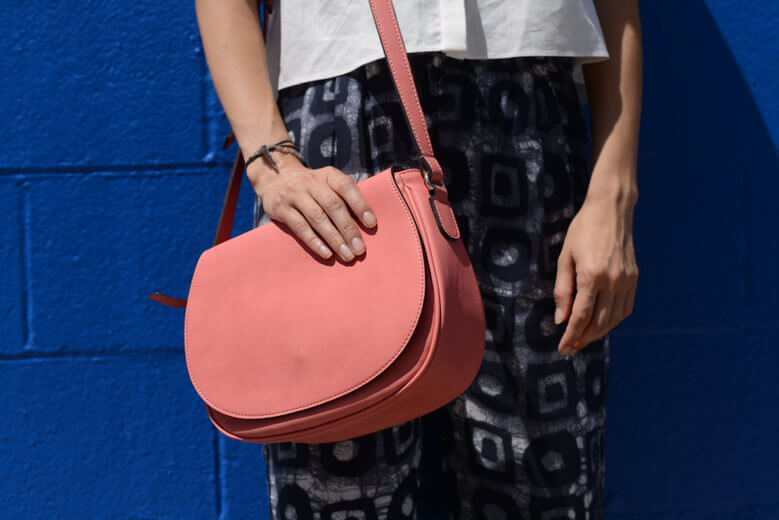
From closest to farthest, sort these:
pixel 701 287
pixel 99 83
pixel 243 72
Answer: pixel 243 72
pixel 99 83
pixel 701 287

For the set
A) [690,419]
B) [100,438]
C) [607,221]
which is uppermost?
[607,221]

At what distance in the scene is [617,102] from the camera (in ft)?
3.44

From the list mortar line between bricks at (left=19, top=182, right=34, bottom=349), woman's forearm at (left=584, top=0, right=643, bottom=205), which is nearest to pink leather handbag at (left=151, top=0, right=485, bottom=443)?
woman's forearm at (left=584, top=0, right=643, bottom=205)

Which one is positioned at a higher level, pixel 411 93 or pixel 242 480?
pixel 411 93

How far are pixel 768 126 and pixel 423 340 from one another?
1.10 metres

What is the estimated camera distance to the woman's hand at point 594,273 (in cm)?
94

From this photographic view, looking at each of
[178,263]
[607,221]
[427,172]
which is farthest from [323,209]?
[178,263]

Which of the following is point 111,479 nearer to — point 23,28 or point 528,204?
point 23,28

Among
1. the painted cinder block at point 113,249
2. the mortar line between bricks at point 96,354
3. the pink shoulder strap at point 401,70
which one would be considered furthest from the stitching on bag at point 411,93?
the mortar line between bricks at point 96,354

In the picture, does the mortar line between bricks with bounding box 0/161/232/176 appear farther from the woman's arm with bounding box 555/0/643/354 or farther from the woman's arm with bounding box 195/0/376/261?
the woman's arm with bounding box 555/0/643/354

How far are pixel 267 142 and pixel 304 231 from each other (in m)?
0.14

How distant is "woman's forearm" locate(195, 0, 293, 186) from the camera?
3.13ft

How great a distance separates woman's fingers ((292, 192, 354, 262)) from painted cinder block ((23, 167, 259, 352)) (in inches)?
24.1

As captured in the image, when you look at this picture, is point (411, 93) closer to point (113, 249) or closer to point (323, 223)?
point (323, 223)
